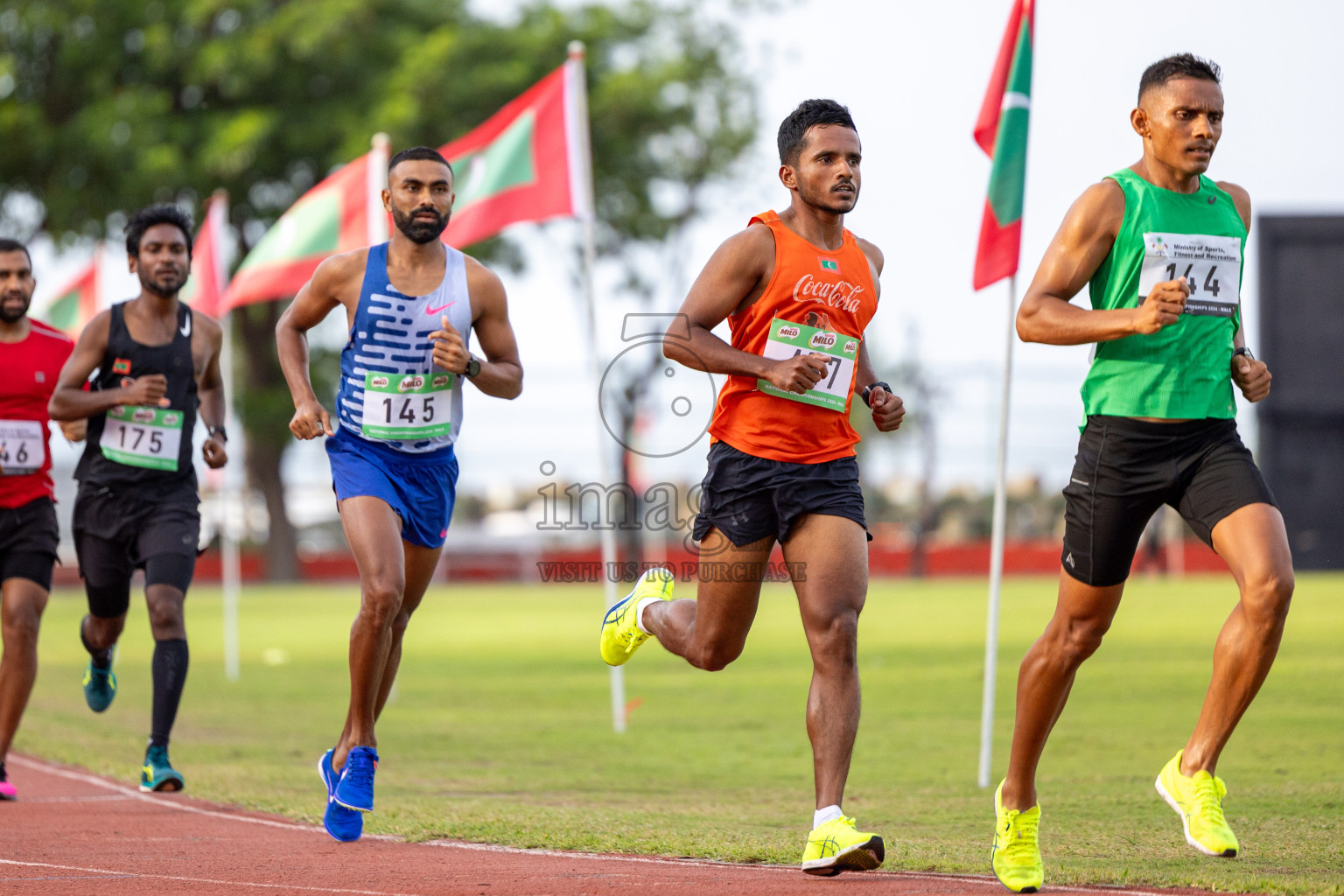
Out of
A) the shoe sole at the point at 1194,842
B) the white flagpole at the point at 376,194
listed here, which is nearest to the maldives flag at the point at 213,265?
the white flagpole at the point at 376,194

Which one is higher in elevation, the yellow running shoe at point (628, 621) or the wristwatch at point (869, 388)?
the wristwatch at point (869, 388)

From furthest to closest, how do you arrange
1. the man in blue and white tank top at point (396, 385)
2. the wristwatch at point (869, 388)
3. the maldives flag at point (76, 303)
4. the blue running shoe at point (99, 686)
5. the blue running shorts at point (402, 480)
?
the maldives flag at point (76, 303)
the blue running shoe at point (99, 686)
the blue running shorts at point (402, 480)
the man in blue and white tank top at point (396, 385)
the wristwatch at point (869, 388)

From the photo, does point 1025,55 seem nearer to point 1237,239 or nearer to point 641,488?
point 1237,239

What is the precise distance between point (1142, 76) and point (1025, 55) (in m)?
3.00

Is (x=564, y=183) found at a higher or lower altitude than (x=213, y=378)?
higher

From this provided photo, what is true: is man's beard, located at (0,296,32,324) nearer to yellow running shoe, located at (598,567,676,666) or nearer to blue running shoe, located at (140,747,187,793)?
blue running shoe, located at (140,747,187,793)

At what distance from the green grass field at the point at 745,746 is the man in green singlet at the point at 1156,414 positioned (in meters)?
0.43

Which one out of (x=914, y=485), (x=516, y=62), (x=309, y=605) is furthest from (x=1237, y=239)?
(x=914, y=485)

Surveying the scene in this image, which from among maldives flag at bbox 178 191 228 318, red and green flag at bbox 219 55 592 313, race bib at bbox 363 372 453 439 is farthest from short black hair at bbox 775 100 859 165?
maldives flag at bbox 178 191 228 318

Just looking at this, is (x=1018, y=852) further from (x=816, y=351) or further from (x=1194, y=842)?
(x=816, y=351)

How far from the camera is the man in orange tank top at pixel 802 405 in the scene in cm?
519

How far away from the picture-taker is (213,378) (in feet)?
26.8

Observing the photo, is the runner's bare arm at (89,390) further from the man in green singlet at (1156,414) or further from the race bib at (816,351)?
the man in green singlet at (1156,414)

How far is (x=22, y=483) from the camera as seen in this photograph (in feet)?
25.1
